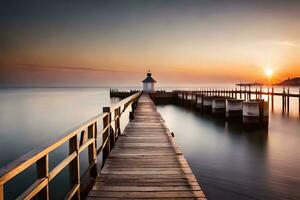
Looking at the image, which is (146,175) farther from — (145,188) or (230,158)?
(230,158)

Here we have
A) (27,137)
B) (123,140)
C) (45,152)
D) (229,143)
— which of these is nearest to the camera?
(45,152)

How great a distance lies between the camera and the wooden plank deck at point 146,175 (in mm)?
3508

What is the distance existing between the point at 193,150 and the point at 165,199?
929 cm

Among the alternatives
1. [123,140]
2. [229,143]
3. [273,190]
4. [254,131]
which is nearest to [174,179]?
[123,140]

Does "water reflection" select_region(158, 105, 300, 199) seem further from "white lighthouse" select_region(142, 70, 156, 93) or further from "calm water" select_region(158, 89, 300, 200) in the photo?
"white lighthouse" select_region(142, 70, 156, 93)

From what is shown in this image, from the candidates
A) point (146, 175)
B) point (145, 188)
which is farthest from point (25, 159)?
point (146, 175)

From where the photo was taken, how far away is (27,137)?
58.1ft

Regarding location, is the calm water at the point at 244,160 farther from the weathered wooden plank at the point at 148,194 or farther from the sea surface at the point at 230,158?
the weathered wooden plank at the point at 148,194

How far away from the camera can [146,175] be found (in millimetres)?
4266

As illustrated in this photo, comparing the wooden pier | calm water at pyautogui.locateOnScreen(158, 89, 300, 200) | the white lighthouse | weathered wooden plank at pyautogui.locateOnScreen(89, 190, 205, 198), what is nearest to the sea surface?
calm water at pyautogui.locateOnScreen(158, 89, 300, 200)

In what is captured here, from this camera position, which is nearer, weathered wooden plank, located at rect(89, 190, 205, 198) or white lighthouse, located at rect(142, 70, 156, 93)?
weathered wooden plank, located at rect(89, 190, 205, 198)

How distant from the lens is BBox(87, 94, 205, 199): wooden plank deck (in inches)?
138

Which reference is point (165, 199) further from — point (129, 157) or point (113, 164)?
point (129, 157)

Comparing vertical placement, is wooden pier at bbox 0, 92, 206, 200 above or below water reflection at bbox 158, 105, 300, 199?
above
